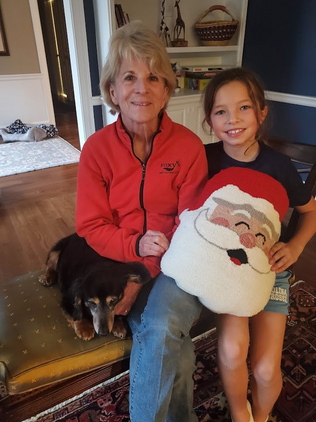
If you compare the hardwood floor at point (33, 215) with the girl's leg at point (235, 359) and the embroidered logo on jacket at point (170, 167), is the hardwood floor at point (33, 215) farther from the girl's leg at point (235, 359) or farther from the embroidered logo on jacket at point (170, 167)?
the girl's leg at point (235, 359)

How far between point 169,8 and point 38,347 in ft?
9.90

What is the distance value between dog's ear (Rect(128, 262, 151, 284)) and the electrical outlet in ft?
8.86

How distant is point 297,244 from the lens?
1.11 meters

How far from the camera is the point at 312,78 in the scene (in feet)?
8.37

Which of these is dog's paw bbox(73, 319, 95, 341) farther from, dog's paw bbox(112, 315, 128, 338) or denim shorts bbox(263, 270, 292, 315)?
denim shorts bbox(263, 270, 292, 315)

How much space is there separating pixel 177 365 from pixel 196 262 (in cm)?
32

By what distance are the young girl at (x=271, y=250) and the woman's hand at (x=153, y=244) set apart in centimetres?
29

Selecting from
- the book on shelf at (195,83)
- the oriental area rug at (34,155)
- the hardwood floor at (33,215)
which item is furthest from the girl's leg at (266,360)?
the oriental area rug at (34,155)

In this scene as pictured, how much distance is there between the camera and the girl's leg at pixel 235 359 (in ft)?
3.23

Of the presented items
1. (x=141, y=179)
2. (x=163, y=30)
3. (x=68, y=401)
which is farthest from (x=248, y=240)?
(x=163, y=30)

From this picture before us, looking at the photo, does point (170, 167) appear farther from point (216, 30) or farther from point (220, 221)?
point (216, 30)

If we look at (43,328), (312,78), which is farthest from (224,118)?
(312,78)

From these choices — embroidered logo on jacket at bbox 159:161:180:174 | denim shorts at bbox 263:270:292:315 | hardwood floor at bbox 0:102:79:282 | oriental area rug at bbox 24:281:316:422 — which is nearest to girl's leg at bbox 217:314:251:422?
denim shorts at bbox 263:270:292:315

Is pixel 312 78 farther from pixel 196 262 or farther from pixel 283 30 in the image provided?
pixel 196 262
